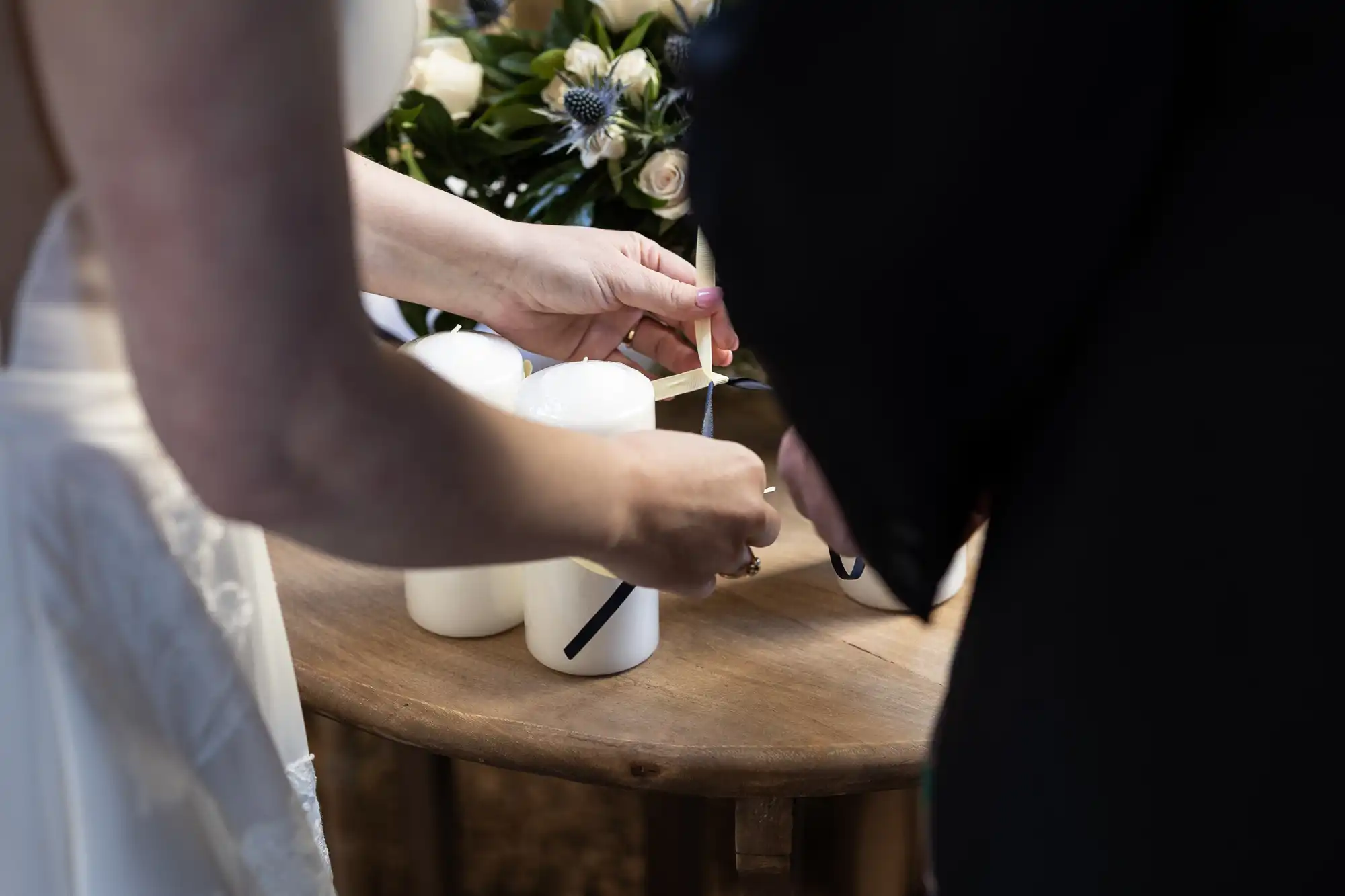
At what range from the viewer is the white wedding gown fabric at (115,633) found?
58 cm

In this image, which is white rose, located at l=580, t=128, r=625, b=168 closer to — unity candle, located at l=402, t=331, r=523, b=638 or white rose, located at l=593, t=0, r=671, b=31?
white rose, located at l=593, t=0, r=671, b=31

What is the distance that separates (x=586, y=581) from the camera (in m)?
0.83

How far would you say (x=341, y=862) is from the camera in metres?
1.67

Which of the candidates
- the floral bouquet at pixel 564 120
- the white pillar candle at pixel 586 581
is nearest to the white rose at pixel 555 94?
the floral bouquet at pixel 564 120

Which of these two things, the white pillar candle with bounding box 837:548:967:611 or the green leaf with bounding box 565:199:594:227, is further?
the green leaf with bounding box 565:199:594:227

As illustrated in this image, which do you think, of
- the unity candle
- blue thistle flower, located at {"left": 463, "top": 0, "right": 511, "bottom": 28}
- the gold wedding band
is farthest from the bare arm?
blue thistle flower, located at {"left": 463, "top": 0, "right": 511, "bottom": 28}

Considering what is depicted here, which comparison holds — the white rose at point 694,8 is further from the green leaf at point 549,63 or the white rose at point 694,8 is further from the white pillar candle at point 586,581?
the white pillar candle at point 586,581

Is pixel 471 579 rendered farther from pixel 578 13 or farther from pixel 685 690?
pixel 578 13

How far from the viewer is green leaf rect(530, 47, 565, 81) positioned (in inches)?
44.3

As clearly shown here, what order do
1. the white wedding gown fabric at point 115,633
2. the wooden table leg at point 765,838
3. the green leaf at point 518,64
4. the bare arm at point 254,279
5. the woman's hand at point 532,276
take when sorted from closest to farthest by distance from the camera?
the bare arm at point 254,279 < the white wedding gown fabric at point 115,633 < the wooden table leg at point 765,838 < the woman's hand at point 532,276 < the green leaf at point 518,64

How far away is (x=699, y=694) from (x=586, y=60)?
1.97 ft

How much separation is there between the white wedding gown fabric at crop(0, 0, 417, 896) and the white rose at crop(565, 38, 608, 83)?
446 millimetres

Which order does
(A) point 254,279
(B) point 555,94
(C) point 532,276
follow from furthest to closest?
1. (B) point 555,94
2. (C) point 532,276
3. (A) point 254,279

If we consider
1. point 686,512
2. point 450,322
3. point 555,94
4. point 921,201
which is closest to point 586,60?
point 555,94
